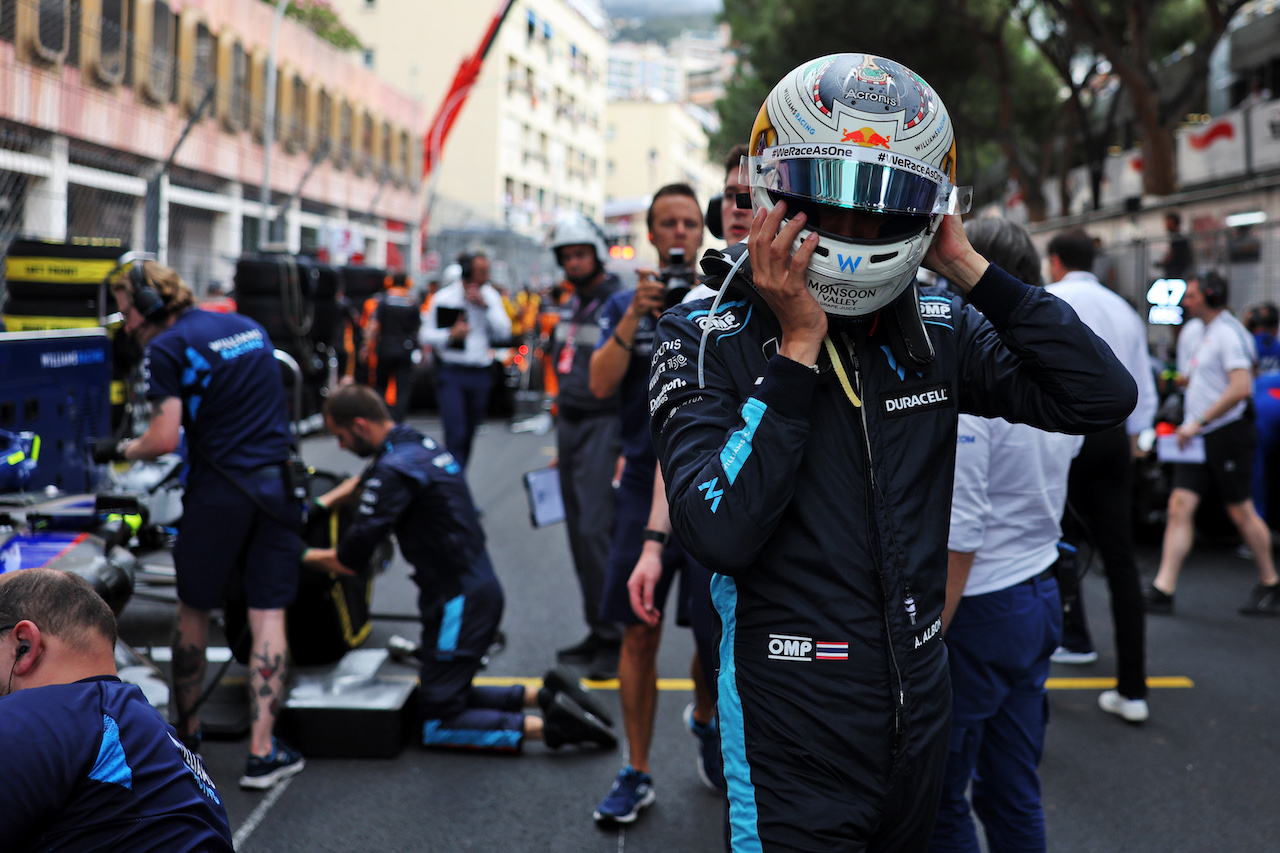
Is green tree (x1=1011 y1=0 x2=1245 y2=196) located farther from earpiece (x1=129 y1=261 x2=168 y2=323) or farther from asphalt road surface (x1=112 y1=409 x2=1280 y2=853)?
earpiece (x1=129 y1=261 x2=168 y2=323)

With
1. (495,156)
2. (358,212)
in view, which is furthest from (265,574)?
(495,156)

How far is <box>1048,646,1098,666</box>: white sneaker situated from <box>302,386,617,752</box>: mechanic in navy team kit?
243 centimetres

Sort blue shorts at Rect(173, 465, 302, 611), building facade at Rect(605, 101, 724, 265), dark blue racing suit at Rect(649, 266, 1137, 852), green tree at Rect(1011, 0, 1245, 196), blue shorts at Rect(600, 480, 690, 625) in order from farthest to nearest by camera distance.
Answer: building facade at Rect(605, 101, 724, 265), green tree at Rect(1011, 0, 1245, 196), blue shorts at Rect(173, 465, 302, 611), blue shorts at Rect(600, 480, 690, 625), dark blue racing suit at Rect(649, 266, 1137, 852)

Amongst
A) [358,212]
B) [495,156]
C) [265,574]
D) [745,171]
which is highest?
[495,156]

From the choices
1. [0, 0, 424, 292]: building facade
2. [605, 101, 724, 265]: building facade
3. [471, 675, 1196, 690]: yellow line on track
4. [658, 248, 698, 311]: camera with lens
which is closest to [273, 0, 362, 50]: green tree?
[0, 0, 424, 292]: building facade

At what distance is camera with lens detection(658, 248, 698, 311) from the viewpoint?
3750mm

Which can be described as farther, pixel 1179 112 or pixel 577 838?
pixel 1179 112

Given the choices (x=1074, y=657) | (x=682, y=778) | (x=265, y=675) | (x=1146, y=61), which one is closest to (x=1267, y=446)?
(x=1074, y=657)

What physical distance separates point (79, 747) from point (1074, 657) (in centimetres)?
477

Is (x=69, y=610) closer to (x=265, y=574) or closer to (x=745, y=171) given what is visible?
(x=745, y=171)

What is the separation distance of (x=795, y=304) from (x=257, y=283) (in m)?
10.4

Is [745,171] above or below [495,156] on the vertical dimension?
below

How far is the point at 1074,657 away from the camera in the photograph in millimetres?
5426

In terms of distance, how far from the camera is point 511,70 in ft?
185
